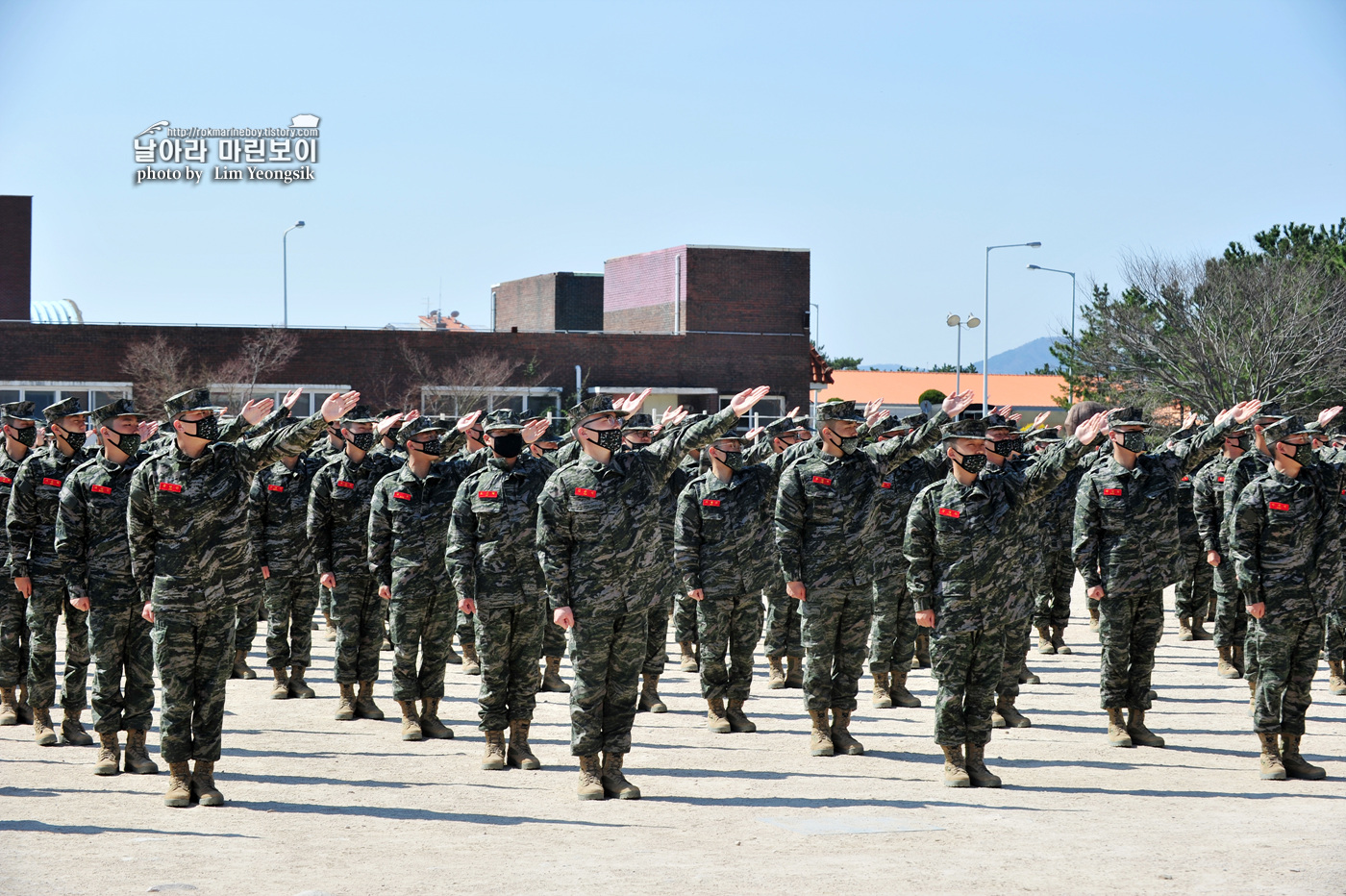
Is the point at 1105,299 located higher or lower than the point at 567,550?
higher

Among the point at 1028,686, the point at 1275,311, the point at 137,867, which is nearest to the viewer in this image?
the point at 137,867

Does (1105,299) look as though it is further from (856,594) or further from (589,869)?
(589,869)

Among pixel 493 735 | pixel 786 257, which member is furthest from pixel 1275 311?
pixel 493 735

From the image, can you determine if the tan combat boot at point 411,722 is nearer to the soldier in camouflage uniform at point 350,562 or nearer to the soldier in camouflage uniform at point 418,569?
the soldier in camouflage uniform at point 418,569

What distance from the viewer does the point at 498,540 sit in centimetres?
952

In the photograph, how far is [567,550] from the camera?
8578mm

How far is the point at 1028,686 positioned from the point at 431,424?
6083 mm

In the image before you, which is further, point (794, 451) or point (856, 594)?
point (794, 451)

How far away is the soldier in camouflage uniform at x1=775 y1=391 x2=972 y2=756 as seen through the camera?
9.80 m

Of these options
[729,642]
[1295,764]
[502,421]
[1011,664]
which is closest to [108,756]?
[502,421]

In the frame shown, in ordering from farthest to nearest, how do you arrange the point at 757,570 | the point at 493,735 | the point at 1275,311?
1. the point at 1275,311
2. the point at 757,570
3. the point at 493,735

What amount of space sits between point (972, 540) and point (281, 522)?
6.53 m

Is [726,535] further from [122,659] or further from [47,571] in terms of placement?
[47,571]

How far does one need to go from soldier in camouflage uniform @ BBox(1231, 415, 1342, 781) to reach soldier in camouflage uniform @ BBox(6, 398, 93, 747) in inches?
320
